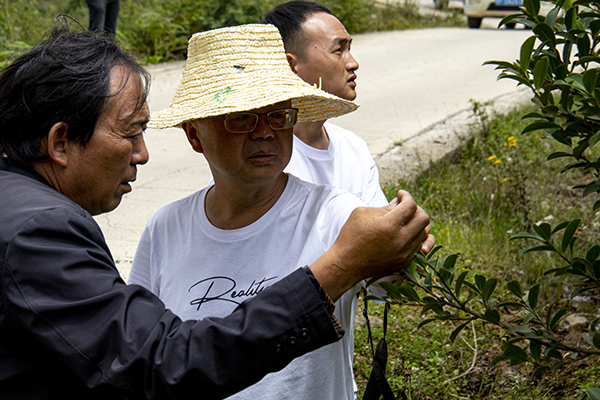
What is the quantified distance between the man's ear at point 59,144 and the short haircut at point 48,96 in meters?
0.01

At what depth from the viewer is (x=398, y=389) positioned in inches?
111

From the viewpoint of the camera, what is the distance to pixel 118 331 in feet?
4.21

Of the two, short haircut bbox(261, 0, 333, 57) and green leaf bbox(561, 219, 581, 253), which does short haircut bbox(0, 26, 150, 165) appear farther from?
short haircut bbox(261, 0, 333, 57)

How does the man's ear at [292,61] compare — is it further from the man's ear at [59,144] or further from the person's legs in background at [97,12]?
the person's legs in background at [97,12]

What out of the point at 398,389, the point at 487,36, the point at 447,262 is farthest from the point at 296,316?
the point at 487,36

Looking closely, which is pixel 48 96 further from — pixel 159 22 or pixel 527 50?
pixel 159 22

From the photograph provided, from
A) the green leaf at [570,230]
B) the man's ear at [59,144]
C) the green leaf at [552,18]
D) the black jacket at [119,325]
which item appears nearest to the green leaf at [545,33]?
the green leaf at [552,18]

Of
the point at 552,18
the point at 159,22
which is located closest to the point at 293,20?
the point at 552,18

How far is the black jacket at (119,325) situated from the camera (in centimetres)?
128

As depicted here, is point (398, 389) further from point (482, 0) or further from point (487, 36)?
point (482, 0)

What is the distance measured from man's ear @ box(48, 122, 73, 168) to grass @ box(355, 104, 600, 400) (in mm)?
1836

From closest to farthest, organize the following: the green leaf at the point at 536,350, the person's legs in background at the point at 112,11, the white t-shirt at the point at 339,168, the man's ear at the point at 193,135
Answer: the green leaf at the point at 536,350 < the man's ear at the point at 193,135 < the white t-shirt at the point at 339,168 < the person's legs in background at the point at 112,11

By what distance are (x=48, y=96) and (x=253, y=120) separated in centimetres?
53

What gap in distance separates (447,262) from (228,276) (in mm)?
596
